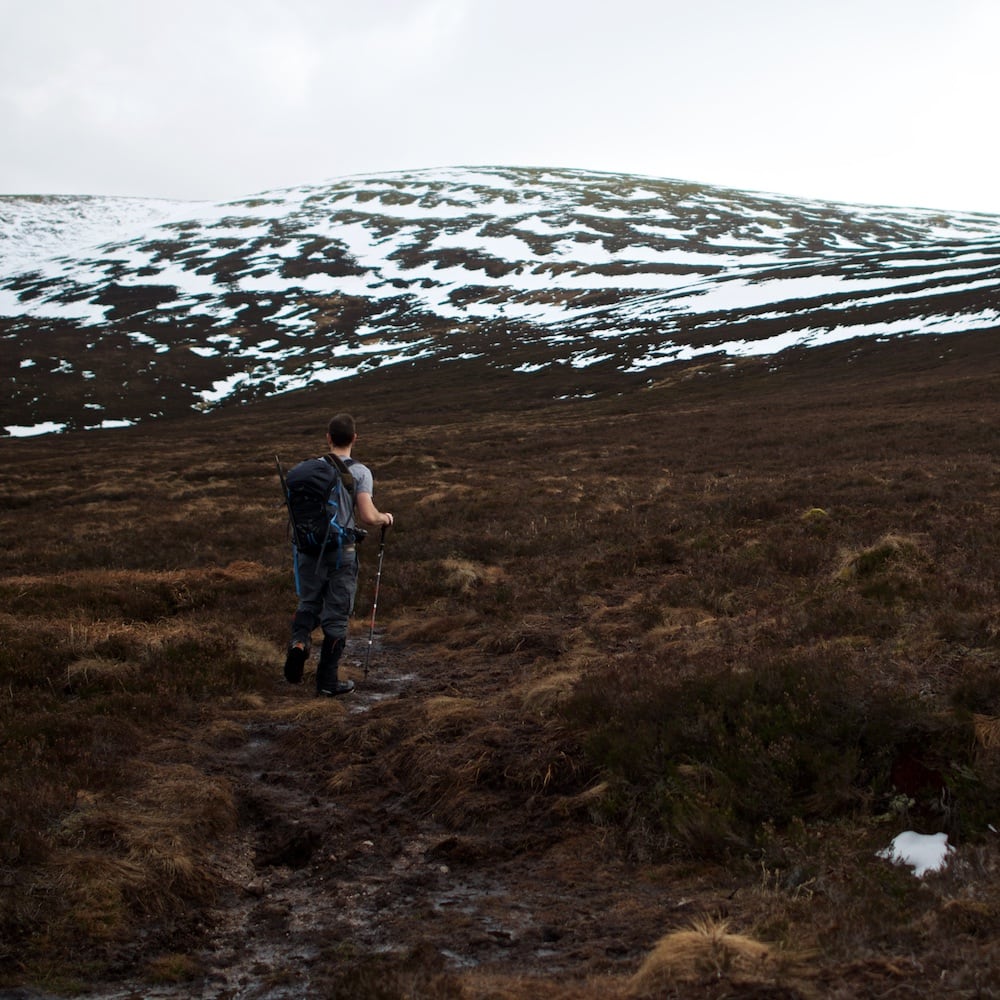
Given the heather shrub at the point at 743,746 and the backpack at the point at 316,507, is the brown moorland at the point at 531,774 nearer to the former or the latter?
the heather shrub at the point at 743,746

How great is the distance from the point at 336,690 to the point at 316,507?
192 centimetres

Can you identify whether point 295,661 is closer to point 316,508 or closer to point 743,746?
point 316,508

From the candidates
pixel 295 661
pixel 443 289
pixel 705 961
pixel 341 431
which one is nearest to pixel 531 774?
pixel 705 961

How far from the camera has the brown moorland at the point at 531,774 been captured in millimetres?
3783

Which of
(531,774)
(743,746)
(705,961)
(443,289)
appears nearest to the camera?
(705,961)

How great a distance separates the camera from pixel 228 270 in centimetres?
13525

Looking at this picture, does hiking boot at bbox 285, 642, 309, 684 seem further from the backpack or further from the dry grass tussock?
the dry grass tussock

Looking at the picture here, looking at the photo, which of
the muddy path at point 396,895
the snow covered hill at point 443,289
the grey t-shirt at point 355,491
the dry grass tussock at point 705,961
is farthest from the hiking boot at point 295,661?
the snow covered hill at point 443,289

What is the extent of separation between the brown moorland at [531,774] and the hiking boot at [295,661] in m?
0.24

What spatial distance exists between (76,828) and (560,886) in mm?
3038

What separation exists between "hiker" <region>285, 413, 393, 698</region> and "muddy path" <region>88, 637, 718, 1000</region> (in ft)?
5.03

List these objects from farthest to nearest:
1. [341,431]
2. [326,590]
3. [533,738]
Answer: [326,590]
[341,431]
[533,738]

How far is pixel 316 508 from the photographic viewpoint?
7801mm

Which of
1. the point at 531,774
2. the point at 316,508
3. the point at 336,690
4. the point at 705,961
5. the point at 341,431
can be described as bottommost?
the point at 336,690
